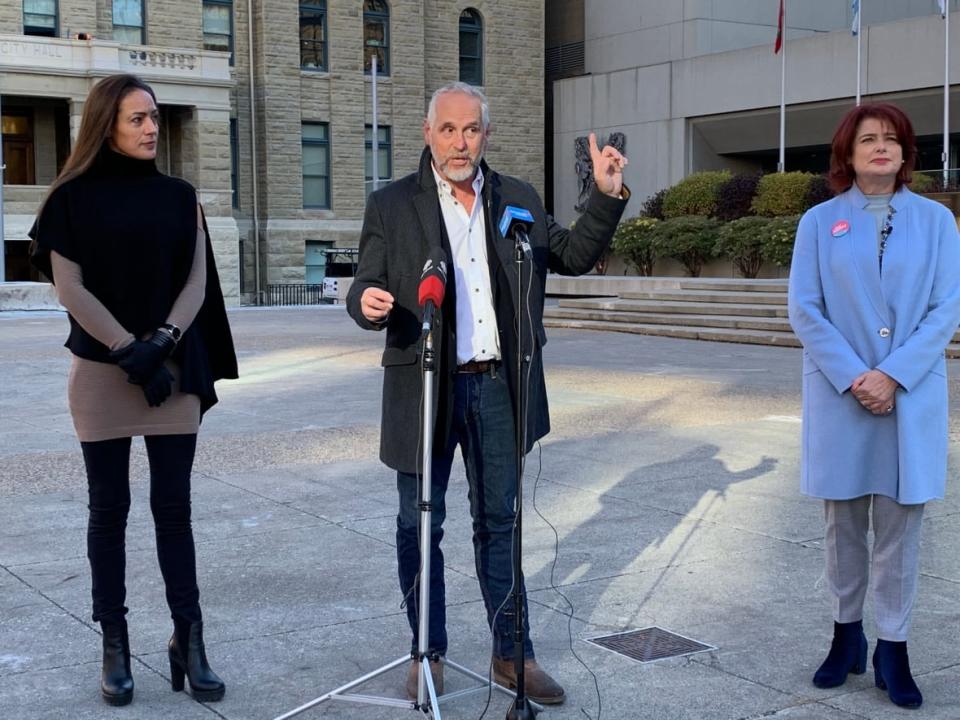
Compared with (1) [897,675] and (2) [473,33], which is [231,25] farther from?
(1) [897,675]

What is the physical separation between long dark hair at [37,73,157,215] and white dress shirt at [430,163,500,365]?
41.8 inches

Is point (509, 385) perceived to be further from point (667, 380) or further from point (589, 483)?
point (667, 380)

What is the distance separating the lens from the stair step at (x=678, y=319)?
20.7m

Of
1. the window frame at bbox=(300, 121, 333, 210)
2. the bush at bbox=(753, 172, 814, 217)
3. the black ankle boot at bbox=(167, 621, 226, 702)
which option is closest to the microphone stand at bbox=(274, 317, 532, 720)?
the black ankle boot at bbox=(167, 621, 226, 702)

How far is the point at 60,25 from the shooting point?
39375mm

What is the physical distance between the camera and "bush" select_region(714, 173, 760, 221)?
29.7 metres

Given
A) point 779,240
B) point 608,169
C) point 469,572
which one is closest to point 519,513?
point 608,169

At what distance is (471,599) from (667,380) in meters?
9.12

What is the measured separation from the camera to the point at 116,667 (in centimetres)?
446

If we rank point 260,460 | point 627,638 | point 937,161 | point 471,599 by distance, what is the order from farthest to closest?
point 937,161 < point 260,460 < point 471,599 < point 627,638

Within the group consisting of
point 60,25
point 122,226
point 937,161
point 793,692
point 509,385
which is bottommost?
point 793,692

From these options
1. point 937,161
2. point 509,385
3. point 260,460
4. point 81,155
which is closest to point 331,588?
point 509,385

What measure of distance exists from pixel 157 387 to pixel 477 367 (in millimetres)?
1043

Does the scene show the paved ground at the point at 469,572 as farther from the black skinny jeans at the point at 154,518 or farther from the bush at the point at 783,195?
the bush at the point at 783,195
